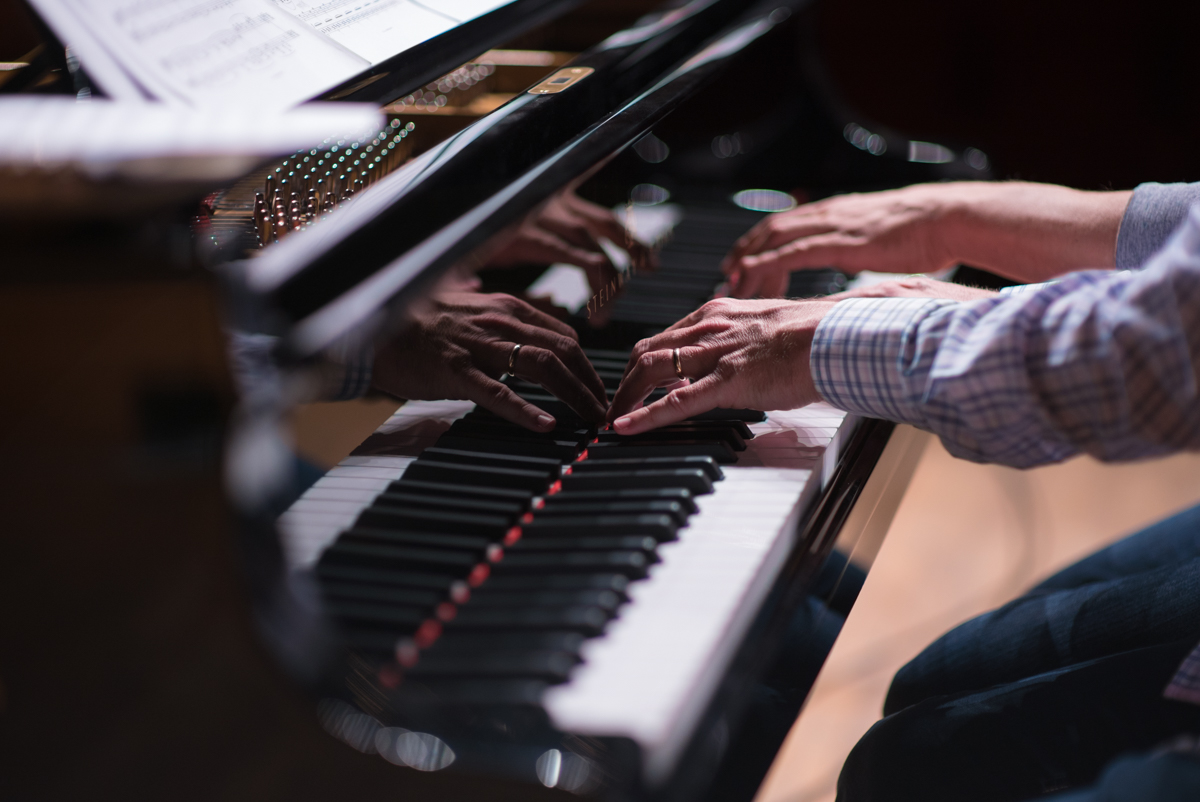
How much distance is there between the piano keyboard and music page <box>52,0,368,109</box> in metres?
0.33

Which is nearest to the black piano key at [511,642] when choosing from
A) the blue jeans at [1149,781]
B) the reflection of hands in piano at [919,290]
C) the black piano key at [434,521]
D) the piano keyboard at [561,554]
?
the piano keyboard at [561,554]

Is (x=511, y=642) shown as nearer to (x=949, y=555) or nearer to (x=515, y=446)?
(x=515, y=446)

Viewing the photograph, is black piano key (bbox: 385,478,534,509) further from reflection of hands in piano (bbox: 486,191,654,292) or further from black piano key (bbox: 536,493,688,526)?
reflection of hands in piano (bbox: 486,191,654,292)

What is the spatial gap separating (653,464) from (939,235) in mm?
743

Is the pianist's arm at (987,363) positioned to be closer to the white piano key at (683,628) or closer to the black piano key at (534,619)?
the white piano key at (683,628)

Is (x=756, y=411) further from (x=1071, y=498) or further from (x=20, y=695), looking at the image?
(x=1071, y=498)

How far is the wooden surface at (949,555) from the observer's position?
6.35 ft

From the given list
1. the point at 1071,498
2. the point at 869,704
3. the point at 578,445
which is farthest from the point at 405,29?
the point at 1071,498

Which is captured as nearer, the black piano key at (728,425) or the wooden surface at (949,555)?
the black piano key at (728,425)

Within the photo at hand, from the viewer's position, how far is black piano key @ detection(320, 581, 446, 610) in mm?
682

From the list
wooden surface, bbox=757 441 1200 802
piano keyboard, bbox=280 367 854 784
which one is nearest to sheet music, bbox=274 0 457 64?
piano keyboard, bbox=280 367 854 784

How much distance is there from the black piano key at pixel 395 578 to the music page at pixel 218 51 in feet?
1.36

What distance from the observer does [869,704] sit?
6.53 ft

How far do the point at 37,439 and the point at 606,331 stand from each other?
2.12 feet
